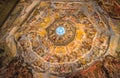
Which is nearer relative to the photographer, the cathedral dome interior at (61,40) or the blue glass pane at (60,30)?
the cathedral dome interior at (61,40)

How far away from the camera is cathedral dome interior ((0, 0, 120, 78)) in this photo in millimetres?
11625

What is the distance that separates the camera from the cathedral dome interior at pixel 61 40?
11625 mm

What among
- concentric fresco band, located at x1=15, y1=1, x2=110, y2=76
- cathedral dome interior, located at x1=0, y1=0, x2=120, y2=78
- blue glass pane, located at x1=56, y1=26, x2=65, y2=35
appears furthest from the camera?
blue glass pane, located at x1=56, y1=26, x2=65, y2=35

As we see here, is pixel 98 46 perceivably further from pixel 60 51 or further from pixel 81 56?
pixel 60 51

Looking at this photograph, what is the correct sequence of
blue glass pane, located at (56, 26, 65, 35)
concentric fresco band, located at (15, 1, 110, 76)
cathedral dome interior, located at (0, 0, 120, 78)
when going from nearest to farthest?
cathedral dome interior, located at (0, 0, 120, 78), concentric fresco band, located at (15, 1, 110, 76), blue glass pane, located at (56, 26, 65, 35)

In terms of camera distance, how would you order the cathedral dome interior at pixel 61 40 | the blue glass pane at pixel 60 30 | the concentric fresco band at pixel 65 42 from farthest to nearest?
1. the blue glass pane at pixel 60 30
2. the concentric fresco band at pixel 65 42
3. the cathedral dome interior at pixel 61 40

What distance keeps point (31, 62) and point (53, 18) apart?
2.79 m

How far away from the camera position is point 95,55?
44.6 ft

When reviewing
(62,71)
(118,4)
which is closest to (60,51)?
(62,71)

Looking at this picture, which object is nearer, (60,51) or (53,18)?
(53,18)

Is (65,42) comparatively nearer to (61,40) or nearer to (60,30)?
(61,40)

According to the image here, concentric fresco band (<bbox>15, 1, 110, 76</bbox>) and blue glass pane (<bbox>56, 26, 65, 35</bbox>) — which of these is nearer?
concentric fresco band (<bbox>15, 1, 110, 76</bbox>)

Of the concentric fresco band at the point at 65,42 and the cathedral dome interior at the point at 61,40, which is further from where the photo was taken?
the concentric fresco band at the point at 65,42

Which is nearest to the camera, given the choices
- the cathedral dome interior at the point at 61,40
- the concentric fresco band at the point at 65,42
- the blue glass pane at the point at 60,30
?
the cathedral dome interior at the point at 61,40
